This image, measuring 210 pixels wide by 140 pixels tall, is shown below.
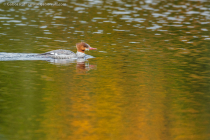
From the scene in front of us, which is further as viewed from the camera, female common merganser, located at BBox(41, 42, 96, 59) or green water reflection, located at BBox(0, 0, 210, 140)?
female common merganser, located at BBox(41, 42, 96, 59)

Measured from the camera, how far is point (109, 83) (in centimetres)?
1648

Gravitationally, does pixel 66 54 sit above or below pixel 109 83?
above

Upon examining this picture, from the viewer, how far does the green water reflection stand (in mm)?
11680

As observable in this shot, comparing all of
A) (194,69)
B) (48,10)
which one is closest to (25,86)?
(194,69)

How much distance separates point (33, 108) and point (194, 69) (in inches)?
331

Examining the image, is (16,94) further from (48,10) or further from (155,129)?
(48,10)

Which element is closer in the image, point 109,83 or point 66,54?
point 109,83

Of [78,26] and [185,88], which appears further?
[78,26]

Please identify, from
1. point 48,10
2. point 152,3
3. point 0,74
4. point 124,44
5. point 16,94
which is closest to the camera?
point 16,94

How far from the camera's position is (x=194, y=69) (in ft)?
63.5

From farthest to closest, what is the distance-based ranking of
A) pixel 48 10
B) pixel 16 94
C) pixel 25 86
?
pixel 48 10 → pixel 25 86 → pixel 16 94

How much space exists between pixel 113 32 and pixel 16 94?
52.9 feet

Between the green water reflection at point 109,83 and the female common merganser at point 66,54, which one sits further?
the female common merganser at point 66,54

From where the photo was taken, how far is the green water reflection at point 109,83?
1168cm
